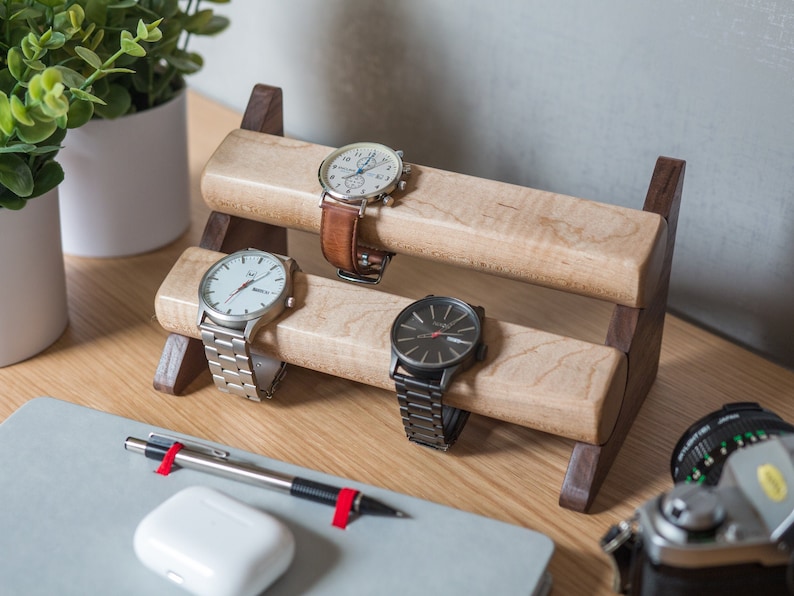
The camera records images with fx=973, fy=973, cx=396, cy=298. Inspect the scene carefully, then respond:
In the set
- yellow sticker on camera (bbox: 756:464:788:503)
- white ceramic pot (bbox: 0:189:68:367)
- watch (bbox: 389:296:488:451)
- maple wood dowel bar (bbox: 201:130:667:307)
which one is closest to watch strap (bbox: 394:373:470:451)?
watch (bbox: 389:296:488:451)

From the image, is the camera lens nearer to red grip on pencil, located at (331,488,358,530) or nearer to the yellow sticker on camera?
the yellow sticker on camera

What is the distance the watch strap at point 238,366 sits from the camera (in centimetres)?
72

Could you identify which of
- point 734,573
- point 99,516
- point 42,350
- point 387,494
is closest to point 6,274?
point 42,350

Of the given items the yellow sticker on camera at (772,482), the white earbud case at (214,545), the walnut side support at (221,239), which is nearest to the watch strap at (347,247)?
the walnut side support at (221,239)

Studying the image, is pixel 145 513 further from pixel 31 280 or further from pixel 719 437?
pixel 719 437

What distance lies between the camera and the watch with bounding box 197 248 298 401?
71 cm

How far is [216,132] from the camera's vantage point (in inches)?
46.4

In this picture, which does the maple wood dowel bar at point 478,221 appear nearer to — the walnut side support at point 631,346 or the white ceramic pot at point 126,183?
the walnut side support at point 631,346

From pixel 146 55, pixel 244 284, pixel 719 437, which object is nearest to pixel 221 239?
pixel 244 284

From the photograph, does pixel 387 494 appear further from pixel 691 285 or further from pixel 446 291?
pixel 691 285

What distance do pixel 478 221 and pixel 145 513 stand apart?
12.1 inches

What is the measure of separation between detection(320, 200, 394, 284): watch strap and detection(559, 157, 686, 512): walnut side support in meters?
0.19

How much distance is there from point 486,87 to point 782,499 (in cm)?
55

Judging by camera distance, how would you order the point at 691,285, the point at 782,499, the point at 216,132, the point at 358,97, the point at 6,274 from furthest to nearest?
the point at 216,132
the point at 358,97
the point at 691,285
the point at 6,274
the point at 782,499
